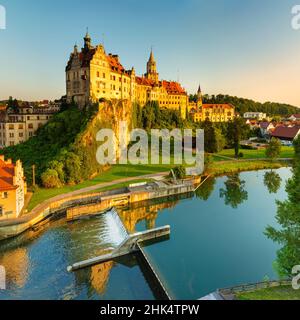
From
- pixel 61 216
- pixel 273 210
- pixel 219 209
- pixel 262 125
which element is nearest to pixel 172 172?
pixel 219 209

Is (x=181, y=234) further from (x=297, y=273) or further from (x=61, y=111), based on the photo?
(x=61, y=111)

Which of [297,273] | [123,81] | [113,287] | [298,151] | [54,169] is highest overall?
[123,81]

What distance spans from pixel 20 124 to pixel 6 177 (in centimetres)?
2676

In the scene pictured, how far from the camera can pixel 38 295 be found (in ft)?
52.5

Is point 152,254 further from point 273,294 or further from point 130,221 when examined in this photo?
point 273,294

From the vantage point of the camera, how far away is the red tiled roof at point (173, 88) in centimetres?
7312

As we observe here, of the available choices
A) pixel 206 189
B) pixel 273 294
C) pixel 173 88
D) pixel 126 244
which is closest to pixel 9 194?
pixel 126 244

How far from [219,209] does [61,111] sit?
31.2 m

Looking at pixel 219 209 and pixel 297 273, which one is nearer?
pixel 297 273

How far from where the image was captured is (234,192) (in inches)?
1459

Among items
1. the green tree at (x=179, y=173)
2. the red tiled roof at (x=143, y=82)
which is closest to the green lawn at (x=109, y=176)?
the green tree at (x=179, y=173)

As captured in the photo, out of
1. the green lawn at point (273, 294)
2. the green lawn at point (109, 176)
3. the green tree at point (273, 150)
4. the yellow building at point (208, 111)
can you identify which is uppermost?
the yellow building at point (208, 111)

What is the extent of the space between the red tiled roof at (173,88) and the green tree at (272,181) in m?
34.6

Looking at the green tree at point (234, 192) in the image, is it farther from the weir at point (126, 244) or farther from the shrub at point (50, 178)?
the shrub at point (50, 178)
